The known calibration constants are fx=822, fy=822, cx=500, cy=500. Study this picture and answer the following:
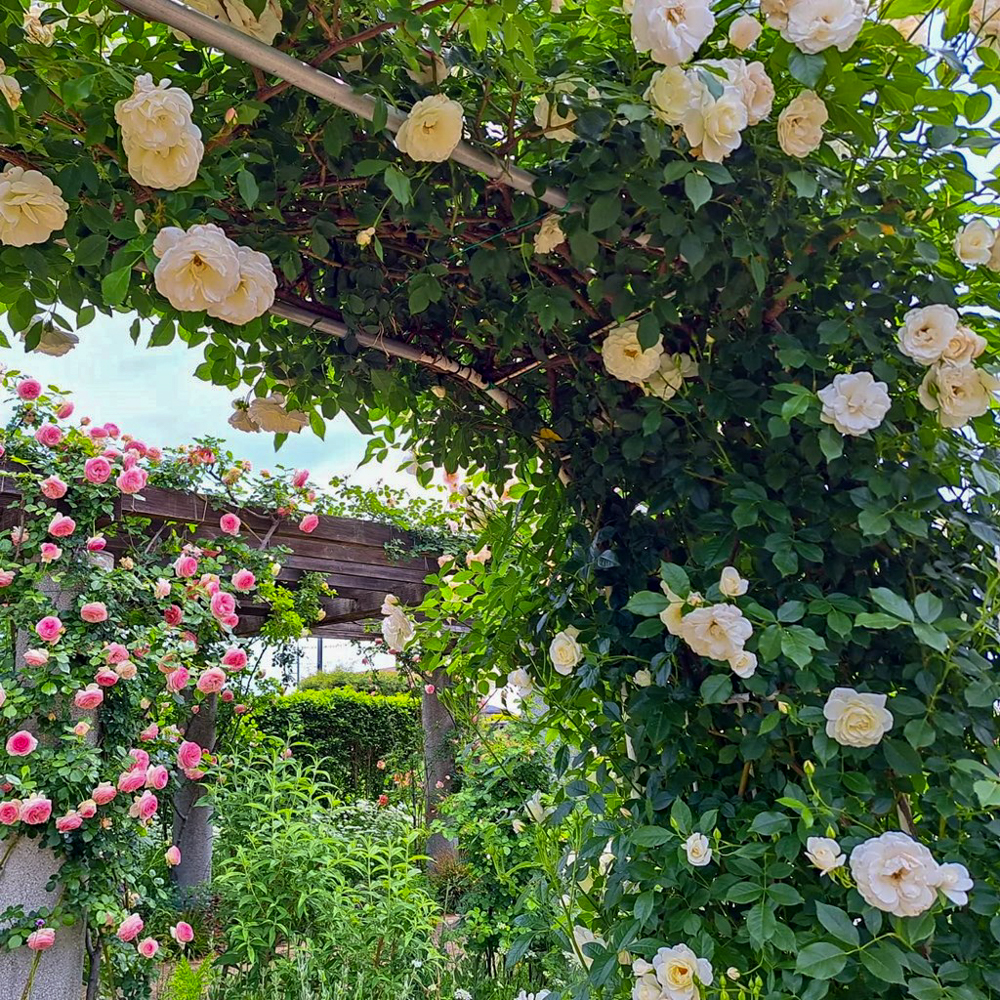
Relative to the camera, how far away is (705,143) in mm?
893

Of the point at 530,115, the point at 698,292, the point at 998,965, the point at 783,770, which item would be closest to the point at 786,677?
the point at 783,770

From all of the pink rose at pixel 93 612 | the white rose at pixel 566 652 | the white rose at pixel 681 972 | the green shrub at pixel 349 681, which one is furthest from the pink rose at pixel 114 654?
the green shrub at pixel 349 681

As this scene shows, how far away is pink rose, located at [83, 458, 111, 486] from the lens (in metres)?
2.98

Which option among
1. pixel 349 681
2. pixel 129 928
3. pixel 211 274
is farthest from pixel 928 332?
pixel 349 681

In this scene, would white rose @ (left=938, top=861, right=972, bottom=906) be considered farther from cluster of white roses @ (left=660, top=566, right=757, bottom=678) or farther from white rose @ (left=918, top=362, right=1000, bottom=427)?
white rose @ (left=918, top=362, right=1000, bottom=427)

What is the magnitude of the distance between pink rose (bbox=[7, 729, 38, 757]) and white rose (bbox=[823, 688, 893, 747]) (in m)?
2.64

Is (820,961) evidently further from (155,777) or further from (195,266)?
(155,777)

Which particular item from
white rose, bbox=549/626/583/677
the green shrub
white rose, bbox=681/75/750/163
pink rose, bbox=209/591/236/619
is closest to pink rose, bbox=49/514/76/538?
pink rose, bbox=209/591/236/619

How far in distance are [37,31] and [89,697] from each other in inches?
94.3

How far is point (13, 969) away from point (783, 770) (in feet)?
8.83

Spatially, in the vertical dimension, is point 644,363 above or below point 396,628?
above

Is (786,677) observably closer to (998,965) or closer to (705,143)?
(998,965)

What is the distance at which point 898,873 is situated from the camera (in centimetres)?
85

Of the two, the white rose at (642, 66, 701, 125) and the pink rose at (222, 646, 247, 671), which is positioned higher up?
the pink rose at (222, 646, 247, 671)
